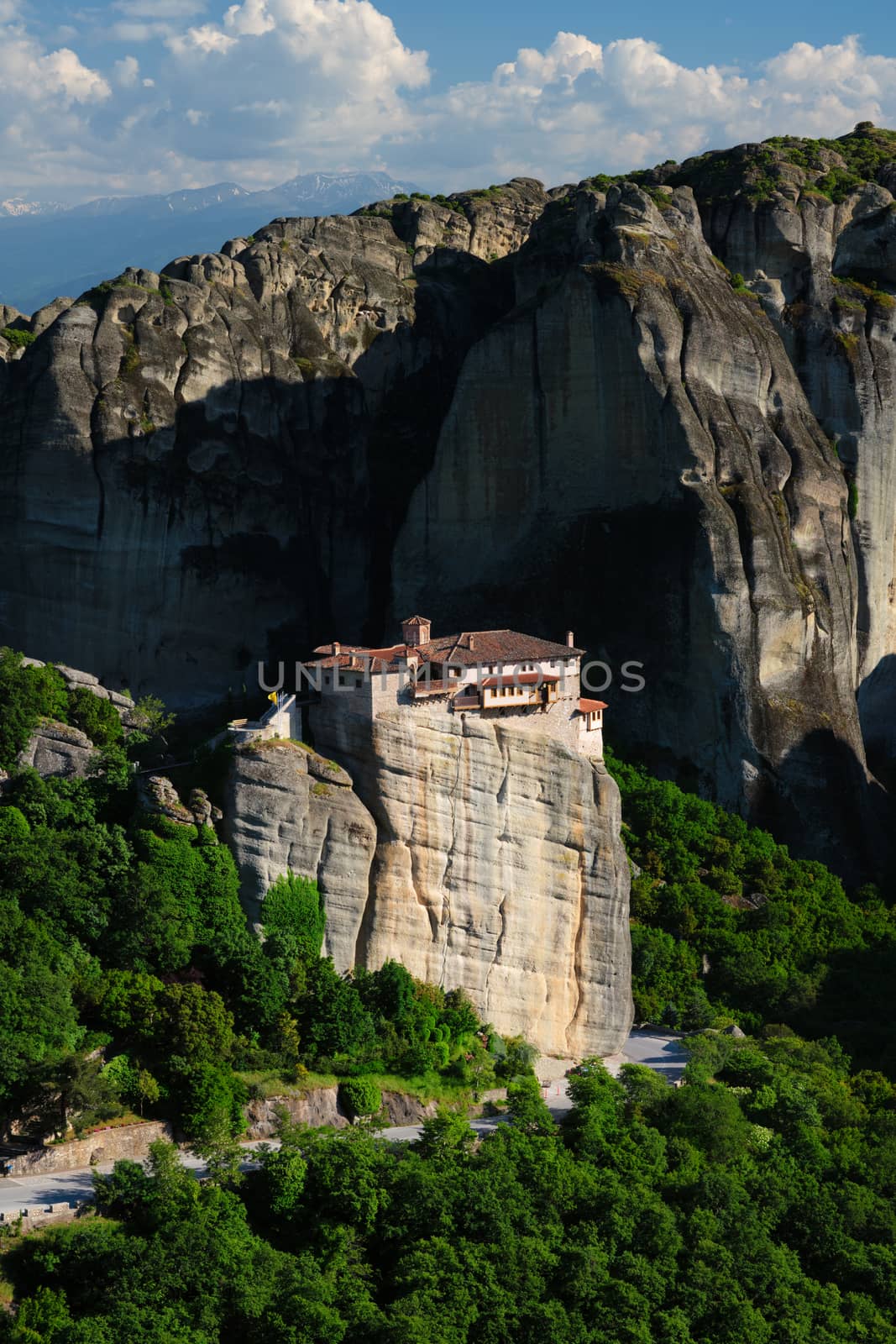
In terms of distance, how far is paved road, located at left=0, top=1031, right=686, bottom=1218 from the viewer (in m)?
38.0

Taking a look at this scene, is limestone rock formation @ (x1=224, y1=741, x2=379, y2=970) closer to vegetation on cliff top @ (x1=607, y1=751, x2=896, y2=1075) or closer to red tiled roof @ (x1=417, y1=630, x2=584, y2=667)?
red tiled roof @ (x1=417, y1=630, x2=584, y2=667)

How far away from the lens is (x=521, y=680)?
50000 millimetres

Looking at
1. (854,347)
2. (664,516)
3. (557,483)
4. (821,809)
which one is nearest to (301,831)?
(664,516)

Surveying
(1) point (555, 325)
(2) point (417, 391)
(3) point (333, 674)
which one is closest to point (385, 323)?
(2) point (417, 391)

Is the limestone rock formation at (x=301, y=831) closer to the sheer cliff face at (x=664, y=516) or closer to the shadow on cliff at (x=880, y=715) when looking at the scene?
the sheer cliff face at (x=664, y=516)

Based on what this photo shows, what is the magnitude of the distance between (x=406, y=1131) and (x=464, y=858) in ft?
23.6

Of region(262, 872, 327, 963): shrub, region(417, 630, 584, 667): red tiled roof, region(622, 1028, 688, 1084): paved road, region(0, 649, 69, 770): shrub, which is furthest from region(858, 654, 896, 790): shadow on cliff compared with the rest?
region(0, 649, 69, 770): shrub

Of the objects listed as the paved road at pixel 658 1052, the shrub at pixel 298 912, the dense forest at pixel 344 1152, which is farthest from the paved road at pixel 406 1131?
the shrub at pixel 298 912

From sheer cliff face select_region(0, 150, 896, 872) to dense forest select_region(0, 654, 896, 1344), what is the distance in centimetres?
1501

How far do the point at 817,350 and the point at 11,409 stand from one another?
28370 mm

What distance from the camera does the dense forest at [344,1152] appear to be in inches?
1449

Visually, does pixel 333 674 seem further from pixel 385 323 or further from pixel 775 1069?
pixel 385 323

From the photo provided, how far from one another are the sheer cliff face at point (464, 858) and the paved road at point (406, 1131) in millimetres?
1205

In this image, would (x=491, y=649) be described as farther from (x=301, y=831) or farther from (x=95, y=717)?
(x=95, y=717)
